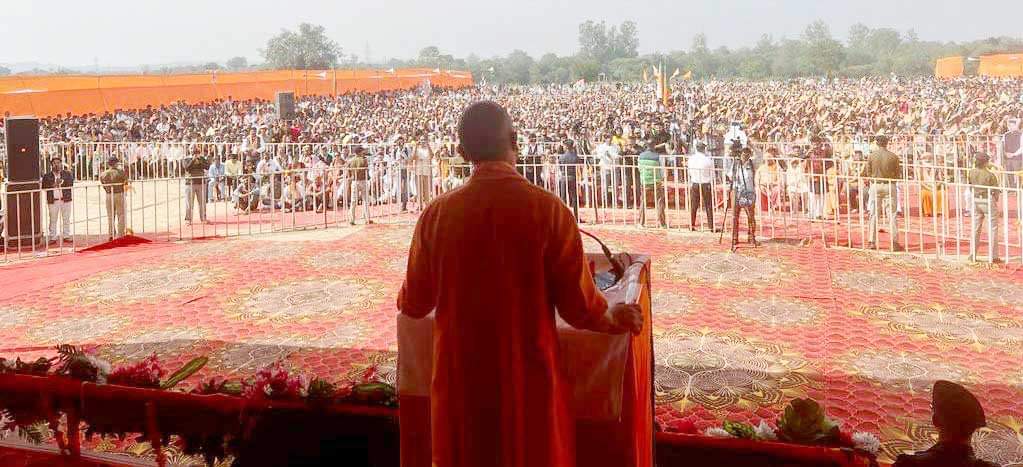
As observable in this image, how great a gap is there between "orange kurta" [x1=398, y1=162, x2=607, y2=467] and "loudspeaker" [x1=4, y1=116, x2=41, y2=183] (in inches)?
409

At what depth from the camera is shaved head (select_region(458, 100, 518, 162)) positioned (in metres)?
2.21

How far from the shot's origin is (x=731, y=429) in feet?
9.75

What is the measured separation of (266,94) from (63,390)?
947 inches

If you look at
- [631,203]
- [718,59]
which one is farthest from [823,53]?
[631,203]

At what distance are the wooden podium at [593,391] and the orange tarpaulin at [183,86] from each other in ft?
66.6

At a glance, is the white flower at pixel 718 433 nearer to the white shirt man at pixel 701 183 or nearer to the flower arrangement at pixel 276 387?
the flower arrangement at pixel 276 387

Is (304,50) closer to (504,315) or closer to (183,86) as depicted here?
(183,86)

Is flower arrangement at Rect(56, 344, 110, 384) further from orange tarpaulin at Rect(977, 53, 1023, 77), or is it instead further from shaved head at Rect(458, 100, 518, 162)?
orange tarpaulin at Rect(977, 53, 1023, 77)

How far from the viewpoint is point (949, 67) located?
21469 mm

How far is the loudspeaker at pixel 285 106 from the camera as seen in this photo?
65.6ft

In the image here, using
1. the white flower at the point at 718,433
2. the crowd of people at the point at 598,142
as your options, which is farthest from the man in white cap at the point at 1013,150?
the white flower at the point at 718,433

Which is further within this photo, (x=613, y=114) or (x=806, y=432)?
(x=613, y=114)

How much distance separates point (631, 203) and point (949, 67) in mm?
13503

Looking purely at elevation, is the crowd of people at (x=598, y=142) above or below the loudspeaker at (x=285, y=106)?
below
